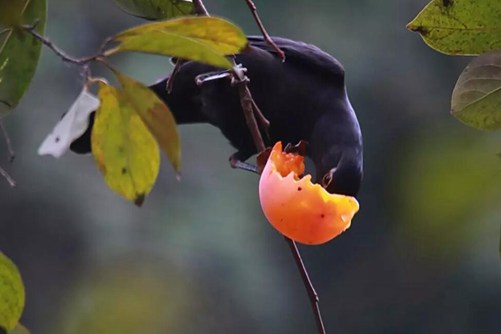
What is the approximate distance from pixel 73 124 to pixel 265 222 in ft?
13.8

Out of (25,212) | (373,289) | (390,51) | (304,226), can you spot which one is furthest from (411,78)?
(304,226)

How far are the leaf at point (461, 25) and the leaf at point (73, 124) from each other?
0.38m

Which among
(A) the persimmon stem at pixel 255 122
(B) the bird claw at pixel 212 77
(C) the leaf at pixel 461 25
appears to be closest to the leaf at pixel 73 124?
(A) the persimmon stem at pixel 255 122

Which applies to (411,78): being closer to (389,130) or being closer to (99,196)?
(389,130)

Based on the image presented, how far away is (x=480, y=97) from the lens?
3.24ft

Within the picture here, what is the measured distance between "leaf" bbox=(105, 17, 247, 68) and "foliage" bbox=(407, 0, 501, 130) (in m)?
0.28

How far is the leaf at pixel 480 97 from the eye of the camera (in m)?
0.98

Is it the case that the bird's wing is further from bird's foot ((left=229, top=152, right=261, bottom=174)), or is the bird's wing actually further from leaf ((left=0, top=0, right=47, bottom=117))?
leaf ((left=0, top=0, right=47, bottom=117))

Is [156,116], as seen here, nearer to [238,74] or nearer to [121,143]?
[121,143]

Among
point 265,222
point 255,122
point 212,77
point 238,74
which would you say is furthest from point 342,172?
point 265,222

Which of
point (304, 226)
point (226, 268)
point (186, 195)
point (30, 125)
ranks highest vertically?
point (304, 226)

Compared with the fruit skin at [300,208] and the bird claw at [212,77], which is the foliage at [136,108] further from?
the bird claw at [212,77]

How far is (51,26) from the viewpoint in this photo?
475 centimetres

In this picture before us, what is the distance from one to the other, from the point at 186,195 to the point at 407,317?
1497 millimetres
